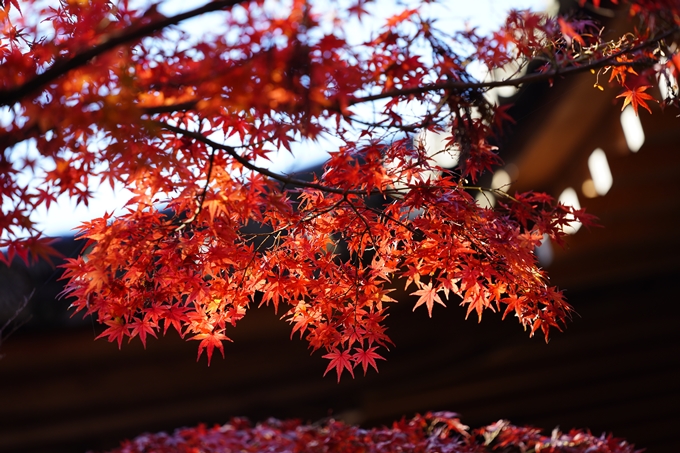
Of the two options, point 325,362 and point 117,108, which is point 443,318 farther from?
point 117,108

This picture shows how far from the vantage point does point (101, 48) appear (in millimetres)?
1311

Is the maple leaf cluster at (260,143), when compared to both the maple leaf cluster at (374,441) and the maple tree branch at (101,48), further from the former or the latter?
the maple leaf cluster at (374,441)

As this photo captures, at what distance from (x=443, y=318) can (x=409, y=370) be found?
70 centimetres

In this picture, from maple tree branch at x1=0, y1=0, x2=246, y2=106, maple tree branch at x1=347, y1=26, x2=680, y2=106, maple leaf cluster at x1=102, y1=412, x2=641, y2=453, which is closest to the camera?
maple tree branch at x1=0, y1=0, x2=246, y2=106

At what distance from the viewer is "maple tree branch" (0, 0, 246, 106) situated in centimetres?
130

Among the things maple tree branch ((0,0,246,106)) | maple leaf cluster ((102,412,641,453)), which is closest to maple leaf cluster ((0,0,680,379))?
maple tree branch ((0,0,246,106))

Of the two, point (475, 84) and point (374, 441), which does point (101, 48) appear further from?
point (374, 441)

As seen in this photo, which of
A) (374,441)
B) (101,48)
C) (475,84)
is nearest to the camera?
(101,48)

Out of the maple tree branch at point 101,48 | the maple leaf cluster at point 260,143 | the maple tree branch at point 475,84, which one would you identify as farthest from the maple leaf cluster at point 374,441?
the maple tree branch at point 101,48

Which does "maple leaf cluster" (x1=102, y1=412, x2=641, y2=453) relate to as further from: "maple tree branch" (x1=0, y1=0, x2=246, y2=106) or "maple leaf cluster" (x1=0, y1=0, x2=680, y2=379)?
"maple tree branch" (x1=0, y1=0, x2=246, y2=106)

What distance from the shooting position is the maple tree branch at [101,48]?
130cm

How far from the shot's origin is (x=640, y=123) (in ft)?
11.8

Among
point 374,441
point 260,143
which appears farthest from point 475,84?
point 374,441

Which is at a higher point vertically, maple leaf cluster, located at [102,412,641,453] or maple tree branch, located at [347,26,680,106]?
maple tree branch, located at [347,26,680,106]
